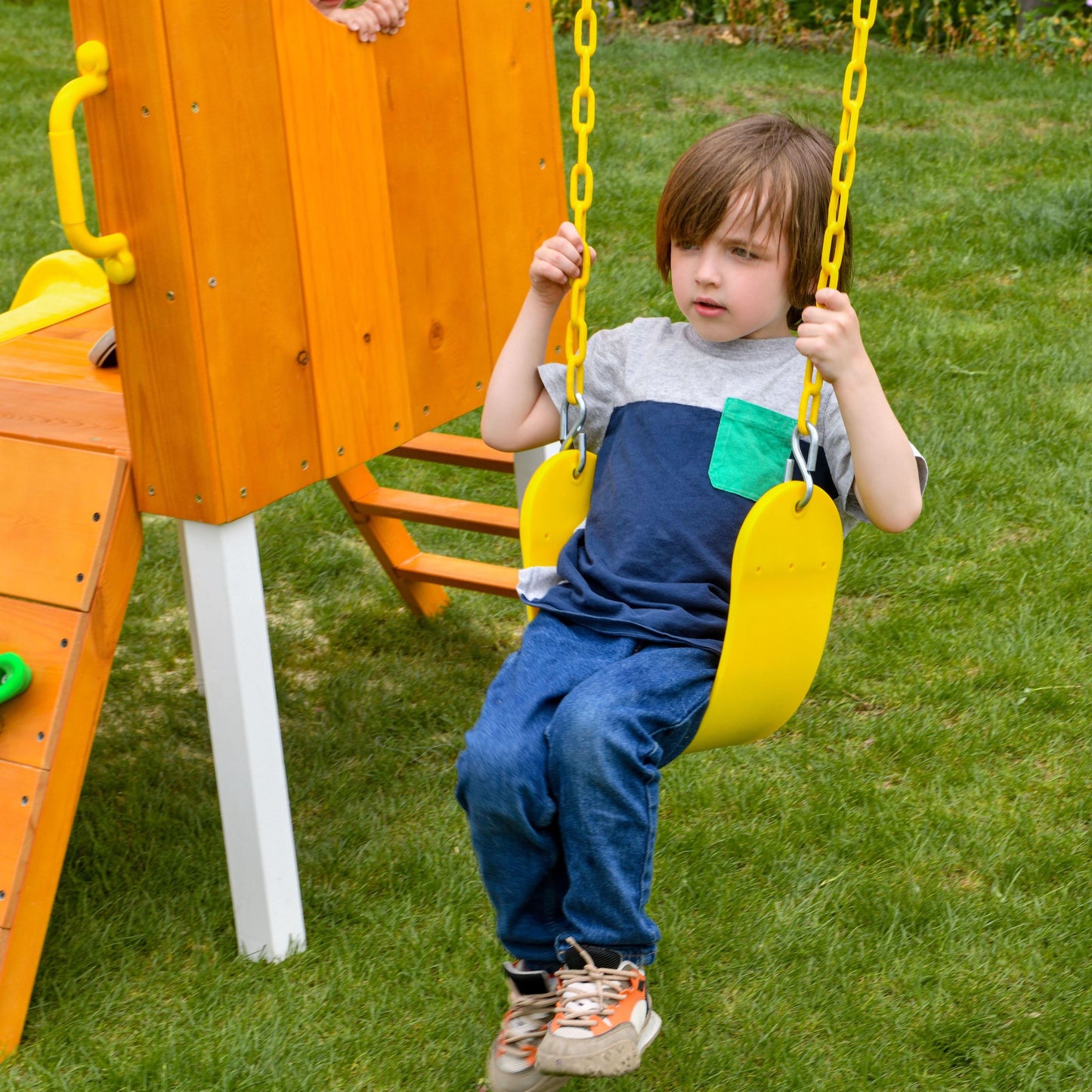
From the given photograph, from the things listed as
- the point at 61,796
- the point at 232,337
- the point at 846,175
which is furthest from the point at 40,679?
the point at 846,175

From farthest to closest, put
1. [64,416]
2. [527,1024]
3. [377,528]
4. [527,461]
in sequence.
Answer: [377,528]
[527,461]
[64,416]
[527,1024]

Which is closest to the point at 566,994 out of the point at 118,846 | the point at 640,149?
the point at 118,846

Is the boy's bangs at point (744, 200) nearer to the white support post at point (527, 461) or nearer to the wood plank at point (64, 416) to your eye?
the wood plank at point (64, 416)

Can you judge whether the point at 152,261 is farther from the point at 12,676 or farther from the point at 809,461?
the point at 809,461

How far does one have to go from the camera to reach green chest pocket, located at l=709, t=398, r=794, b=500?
2381 mm

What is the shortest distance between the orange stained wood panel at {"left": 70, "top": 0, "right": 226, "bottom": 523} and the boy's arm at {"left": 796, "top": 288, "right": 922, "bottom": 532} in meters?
0.97

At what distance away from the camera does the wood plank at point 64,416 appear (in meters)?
2.73

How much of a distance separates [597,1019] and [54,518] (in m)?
1.30

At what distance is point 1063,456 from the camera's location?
4754 millimetres

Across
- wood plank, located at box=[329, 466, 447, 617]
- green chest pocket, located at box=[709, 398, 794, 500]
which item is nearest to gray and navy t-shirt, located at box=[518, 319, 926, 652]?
green chest pocket, located at box=[709, 398, 794, 500]

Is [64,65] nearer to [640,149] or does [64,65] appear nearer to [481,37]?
[640,149]

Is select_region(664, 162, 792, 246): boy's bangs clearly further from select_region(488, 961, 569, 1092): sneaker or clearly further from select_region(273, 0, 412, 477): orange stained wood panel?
select_region(488, 961, 569, 1092): sneaker

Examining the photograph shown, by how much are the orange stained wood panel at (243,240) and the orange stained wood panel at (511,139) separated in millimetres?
637

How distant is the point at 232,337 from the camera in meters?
2.49
